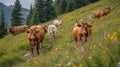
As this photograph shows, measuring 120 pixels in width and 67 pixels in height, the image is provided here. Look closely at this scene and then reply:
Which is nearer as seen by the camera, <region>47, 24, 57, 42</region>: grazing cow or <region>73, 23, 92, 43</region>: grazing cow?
<region>73, 23, 92, 43</region>: grazing cow

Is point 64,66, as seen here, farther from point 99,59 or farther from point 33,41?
point 33,41

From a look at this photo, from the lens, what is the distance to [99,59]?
21.0ft

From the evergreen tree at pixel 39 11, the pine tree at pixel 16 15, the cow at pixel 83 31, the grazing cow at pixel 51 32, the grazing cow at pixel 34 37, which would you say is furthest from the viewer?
the pine tree at pixel 16 15

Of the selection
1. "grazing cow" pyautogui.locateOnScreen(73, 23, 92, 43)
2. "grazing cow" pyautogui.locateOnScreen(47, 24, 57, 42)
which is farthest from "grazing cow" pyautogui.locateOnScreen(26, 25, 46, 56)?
"grazing cow" pyautogui.locateOnScreen(47, 24, 57, 42)

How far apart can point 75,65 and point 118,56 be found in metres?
1.19

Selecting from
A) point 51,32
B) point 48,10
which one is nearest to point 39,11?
point 48,10

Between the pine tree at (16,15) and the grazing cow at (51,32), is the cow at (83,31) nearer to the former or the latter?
the grazing cow at (51,32)

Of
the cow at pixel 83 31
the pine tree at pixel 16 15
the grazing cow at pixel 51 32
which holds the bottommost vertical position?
the pine tree at pixel 16 15

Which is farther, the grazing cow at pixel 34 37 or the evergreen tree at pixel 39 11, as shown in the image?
the evergreen tree at pixel 39 11

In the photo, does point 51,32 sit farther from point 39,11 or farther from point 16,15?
point 16,15

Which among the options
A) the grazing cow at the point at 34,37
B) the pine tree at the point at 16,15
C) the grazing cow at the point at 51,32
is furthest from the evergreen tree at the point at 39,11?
the grazing cow at the point at 34,37

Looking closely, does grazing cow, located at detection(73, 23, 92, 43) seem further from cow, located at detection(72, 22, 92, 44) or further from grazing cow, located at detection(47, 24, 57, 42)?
grazing cow, located at detection(47, 24, 57, 42)

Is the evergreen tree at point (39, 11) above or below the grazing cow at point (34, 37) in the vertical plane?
below

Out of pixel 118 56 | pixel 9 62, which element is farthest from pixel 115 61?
pixel 9 62
